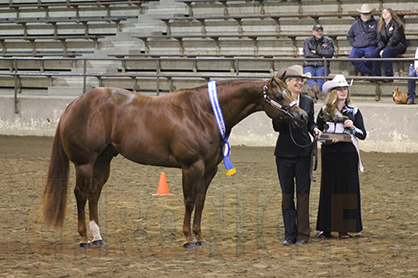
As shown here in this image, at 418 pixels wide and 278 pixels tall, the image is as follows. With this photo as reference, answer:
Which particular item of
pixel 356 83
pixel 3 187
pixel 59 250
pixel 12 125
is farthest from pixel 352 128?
pixel 12 125

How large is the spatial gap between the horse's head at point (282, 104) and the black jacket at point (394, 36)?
23.5 feet

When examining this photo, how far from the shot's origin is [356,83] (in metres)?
12.4

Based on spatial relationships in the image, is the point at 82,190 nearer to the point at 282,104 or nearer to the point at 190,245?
the point at 190,245

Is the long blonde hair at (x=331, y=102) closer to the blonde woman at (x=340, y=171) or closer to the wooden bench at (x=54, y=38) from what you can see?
the blonde woman at (x=340, y=171)

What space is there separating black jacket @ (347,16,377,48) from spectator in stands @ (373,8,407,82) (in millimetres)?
182

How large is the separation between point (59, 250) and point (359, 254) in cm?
276

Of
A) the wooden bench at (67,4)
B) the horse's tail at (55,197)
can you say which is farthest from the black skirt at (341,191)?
the wooden bench at (67,4)

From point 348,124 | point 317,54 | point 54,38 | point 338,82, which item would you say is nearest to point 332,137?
point 348,124

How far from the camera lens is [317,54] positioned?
12.0 m

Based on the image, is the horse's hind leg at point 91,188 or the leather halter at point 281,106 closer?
the leather halter at point 281,106

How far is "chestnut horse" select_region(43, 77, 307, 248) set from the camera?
5102 millimetres

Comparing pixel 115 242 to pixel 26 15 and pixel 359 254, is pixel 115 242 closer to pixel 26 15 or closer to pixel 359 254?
pixel 359 254

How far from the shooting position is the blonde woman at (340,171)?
5586 millimetres

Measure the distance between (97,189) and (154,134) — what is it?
86 cm
